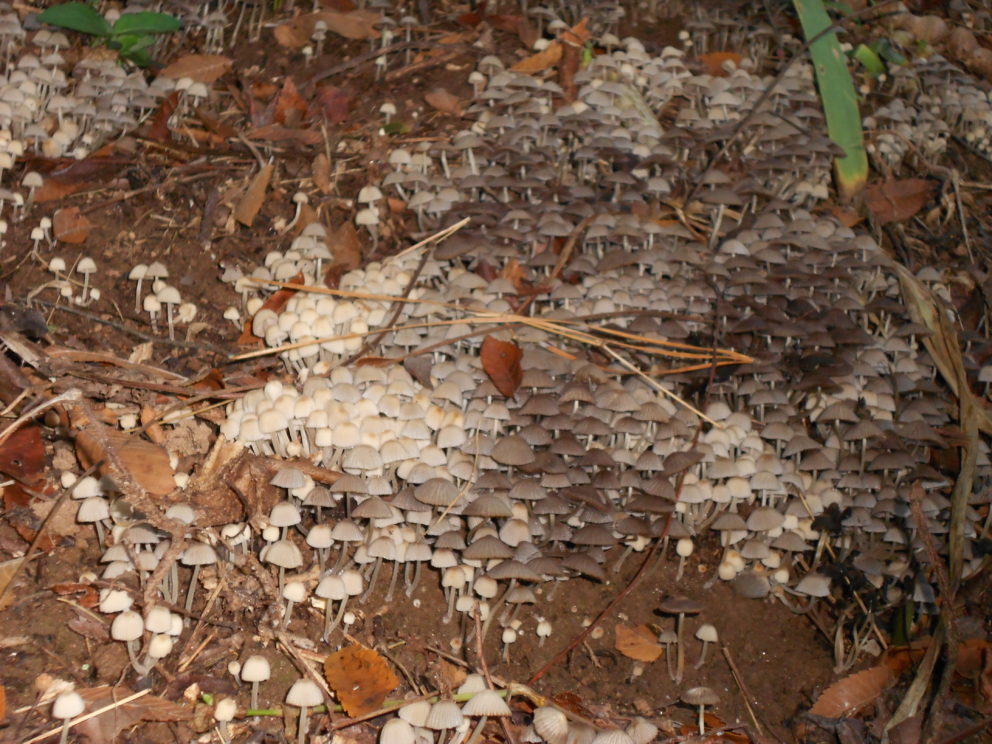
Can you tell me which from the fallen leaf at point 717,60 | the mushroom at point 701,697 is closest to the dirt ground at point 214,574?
the mushroom at point 701,697

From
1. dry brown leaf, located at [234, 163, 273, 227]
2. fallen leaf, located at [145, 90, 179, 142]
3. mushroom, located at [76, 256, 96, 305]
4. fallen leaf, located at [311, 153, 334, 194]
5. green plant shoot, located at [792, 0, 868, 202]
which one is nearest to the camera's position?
mushroom, located at [76, 256, 96, 305]

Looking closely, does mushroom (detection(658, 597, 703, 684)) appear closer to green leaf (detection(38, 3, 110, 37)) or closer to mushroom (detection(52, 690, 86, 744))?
mushroom (detection(52, 690, 86, 744))

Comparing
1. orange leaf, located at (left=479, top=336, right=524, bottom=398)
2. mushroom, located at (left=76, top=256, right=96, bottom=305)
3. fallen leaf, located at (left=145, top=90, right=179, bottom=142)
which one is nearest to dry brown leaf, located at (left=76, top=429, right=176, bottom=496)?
mushroom, located at (left=76, top=256, right=96, bottom=305)

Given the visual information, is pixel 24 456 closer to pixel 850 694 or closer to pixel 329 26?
pixel 329 26

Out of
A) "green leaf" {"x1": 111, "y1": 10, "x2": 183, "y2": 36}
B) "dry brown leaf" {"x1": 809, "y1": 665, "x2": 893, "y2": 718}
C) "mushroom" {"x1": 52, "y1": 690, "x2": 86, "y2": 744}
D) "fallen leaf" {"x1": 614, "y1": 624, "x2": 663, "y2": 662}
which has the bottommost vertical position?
"dry brown leaf" {"x1": 809, "y1": 665, "x2": 893, "y2": 718}

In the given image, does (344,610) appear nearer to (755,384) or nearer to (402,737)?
(402,737)

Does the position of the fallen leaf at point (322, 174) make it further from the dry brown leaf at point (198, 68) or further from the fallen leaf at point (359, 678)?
the fallen leaf at point (359, 678)

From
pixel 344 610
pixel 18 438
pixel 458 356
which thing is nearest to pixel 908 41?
pixel 458 356
